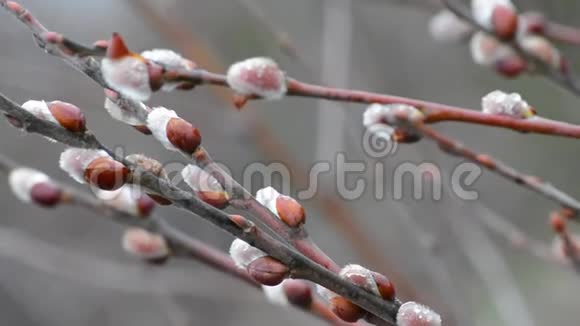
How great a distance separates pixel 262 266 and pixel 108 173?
0.48 feet

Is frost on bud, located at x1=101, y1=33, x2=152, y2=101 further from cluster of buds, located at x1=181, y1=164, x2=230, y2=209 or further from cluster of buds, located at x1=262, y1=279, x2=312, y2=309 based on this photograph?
cluster of buds, located at x1=262, y1=279, x2=312, y2=309

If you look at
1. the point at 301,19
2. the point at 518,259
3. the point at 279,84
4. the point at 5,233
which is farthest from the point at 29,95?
the point at 518,259

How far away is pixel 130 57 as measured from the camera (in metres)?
0.66

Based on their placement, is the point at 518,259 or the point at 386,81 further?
the point at 518,259

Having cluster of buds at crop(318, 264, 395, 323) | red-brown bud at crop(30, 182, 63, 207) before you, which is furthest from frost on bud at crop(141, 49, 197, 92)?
red-brown bud at crop(30, 182, 63, 207)

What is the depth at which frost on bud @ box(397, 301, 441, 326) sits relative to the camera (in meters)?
0.65

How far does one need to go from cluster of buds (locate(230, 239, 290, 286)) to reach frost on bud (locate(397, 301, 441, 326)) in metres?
0.10

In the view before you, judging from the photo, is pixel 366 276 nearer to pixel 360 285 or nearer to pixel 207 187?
pixel 360 285

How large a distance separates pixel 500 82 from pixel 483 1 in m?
2.61

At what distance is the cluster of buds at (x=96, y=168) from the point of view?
2.03 ft

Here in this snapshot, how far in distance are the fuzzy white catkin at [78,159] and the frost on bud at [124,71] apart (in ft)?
0.19

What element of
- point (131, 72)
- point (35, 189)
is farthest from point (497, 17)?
point (35, 189)

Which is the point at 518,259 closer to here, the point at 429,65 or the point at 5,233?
the point at 429,65

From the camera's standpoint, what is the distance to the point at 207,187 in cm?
67
